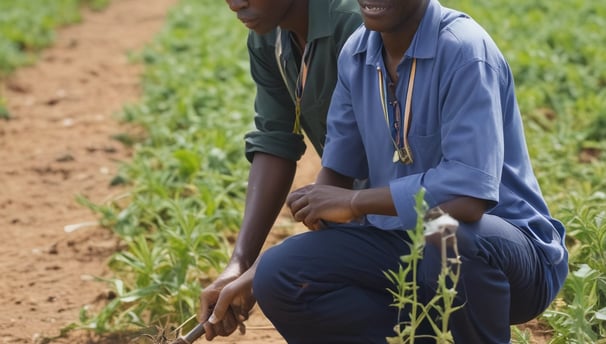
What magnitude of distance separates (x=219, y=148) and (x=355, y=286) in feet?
8.30

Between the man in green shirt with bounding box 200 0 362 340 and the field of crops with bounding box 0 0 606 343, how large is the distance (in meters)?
0.50

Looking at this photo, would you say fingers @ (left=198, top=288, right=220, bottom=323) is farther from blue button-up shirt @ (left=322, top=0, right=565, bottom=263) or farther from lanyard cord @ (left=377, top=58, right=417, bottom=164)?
lanyard cord @ (left=377, top=58, right=417, bottom=164)

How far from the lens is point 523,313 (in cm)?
290

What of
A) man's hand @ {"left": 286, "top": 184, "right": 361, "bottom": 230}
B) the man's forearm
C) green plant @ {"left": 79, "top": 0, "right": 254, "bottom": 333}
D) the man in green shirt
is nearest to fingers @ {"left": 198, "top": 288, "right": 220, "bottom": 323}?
the man in green shirt

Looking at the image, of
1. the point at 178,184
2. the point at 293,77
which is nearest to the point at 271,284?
the point at 293,77

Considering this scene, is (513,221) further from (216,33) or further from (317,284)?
(216,33)

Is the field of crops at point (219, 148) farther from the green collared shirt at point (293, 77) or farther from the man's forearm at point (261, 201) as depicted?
the green collared shirt at point (293, 77)

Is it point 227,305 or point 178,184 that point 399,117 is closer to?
point 227,305

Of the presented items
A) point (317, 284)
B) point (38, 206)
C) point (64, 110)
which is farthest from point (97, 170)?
point (317, 284)

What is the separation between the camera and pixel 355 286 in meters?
2.90

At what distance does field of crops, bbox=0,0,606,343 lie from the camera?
3814 millimetres

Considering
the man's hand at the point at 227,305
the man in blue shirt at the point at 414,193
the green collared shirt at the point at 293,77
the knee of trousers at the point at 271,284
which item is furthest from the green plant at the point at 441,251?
the green collared shirt at the point at 293,77

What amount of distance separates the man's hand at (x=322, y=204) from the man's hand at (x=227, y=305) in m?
0.28

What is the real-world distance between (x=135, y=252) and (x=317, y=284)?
1.50m
